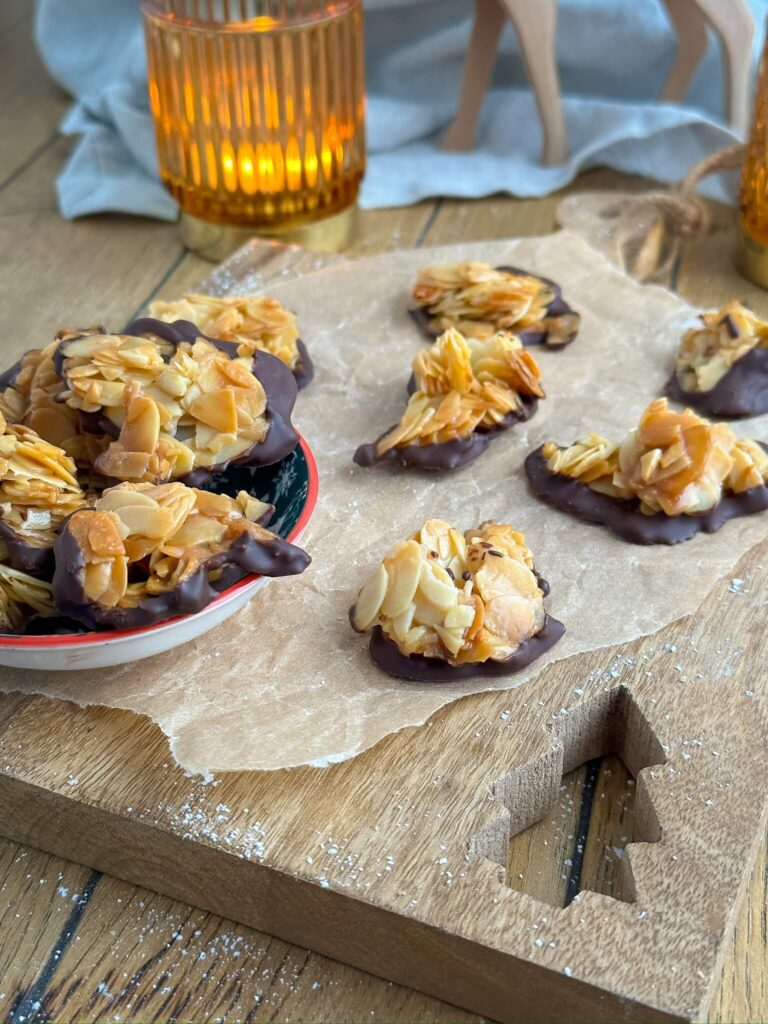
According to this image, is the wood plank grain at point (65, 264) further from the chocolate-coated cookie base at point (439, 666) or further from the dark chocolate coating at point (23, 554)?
the chocolate-coated cookie base at point (439, 666)

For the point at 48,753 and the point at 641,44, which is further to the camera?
the point at 641,44

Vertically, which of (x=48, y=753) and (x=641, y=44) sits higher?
(x=641, y=44)

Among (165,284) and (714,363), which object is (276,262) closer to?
(165,284)

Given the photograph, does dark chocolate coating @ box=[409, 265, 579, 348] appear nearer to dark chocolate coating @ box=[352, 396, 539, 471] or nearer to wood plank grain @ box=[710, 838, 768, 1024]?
dark chocolate coating @ box=[352, 396, 539, 471]

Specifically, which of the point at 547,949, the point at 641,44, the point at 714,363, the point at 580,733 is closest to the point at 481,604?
the point at 580,733

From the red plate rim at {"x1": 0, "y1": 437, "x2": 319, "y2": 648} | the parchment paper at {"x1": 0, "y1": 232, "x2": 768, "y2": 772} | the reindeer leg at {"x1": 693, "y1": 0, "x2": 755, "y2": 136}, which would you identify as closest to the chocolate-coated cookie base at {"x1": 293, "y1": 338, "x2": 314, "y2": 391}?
the parchment paper at {"x1": 0, "y1": 232, "x2": 768, "y2": 772}
